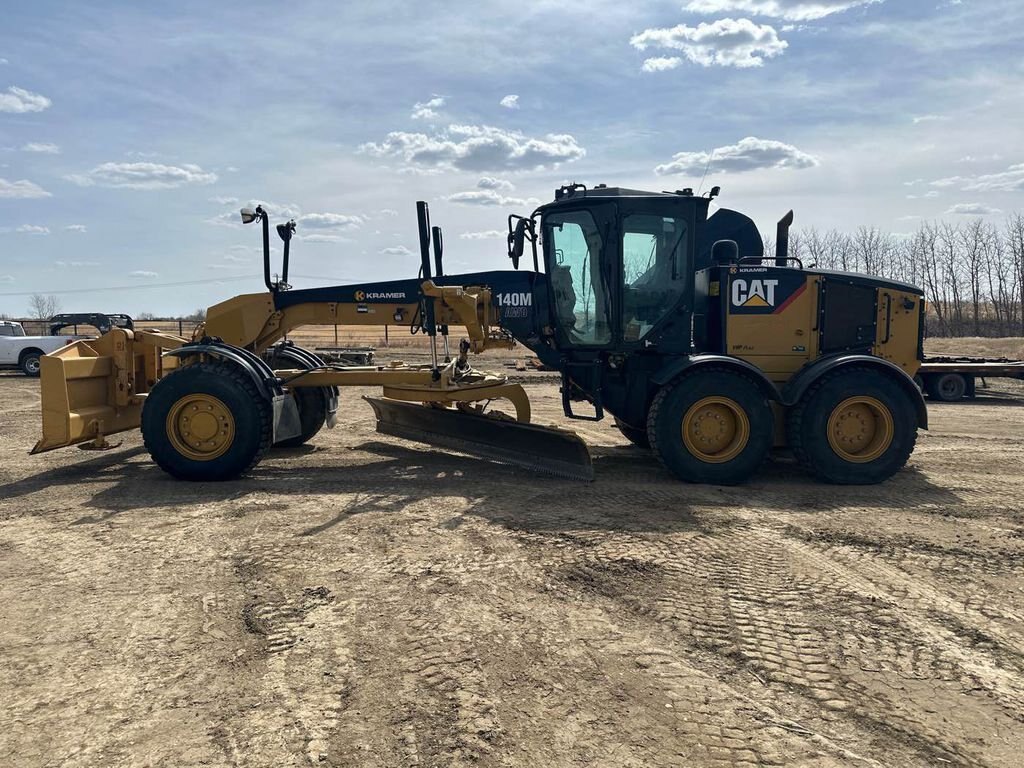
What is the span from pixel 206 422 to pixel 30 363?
16.7 metres

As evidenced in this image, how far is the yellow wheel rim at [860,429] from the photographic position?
6766 mm

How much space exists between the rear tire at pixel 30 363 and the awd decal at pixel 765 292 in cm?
1986

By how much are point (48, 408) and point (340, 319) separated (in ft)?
9.60

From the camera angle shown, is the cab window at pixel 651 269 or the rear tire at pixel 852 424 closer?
the rear tire at pixel 852 424

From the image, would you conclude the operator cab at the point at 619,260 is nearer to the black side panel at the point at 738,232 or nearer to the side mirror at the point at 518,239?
the side mirror at the point at 518,239

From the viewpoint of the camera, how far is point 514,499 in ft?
20.0

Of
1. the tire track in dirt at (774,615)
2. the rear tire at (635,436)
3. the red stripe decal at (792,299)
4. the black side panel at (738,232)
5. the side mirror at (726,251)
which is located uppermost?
the black side panel at (738,232)

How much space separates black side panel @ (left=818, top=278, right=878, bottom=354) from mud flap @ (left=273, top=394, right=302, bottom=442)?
18.3 ft

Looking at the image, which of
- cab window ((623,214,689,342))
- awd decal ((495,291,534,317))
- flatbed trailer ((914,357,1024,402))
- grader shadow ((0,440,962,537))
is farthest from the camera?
flatbed trailer ((914,357,1024,402))

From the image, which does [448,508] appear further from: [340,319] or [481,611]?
[340,319]

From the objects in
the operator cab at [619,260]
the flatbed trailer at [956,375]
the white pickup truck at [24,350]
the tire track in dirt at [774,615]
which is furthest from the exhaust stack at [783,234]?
the white pickup truck at [24,350]

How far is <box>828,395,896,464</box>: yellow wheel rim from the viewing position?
6766 mm

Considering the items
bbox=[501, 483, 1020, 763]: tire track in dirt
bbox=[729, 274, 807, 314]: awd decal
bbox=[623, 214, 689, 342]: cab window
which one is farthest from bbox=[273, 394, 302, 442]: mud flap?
bbox=[729, 274, 807, 314]: awd decal

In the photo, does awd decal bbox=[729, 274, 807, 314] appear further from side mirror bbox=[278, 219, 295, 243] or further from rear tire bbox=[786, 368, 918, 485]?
side mirror bbox=[278, 219, 295, 243]
